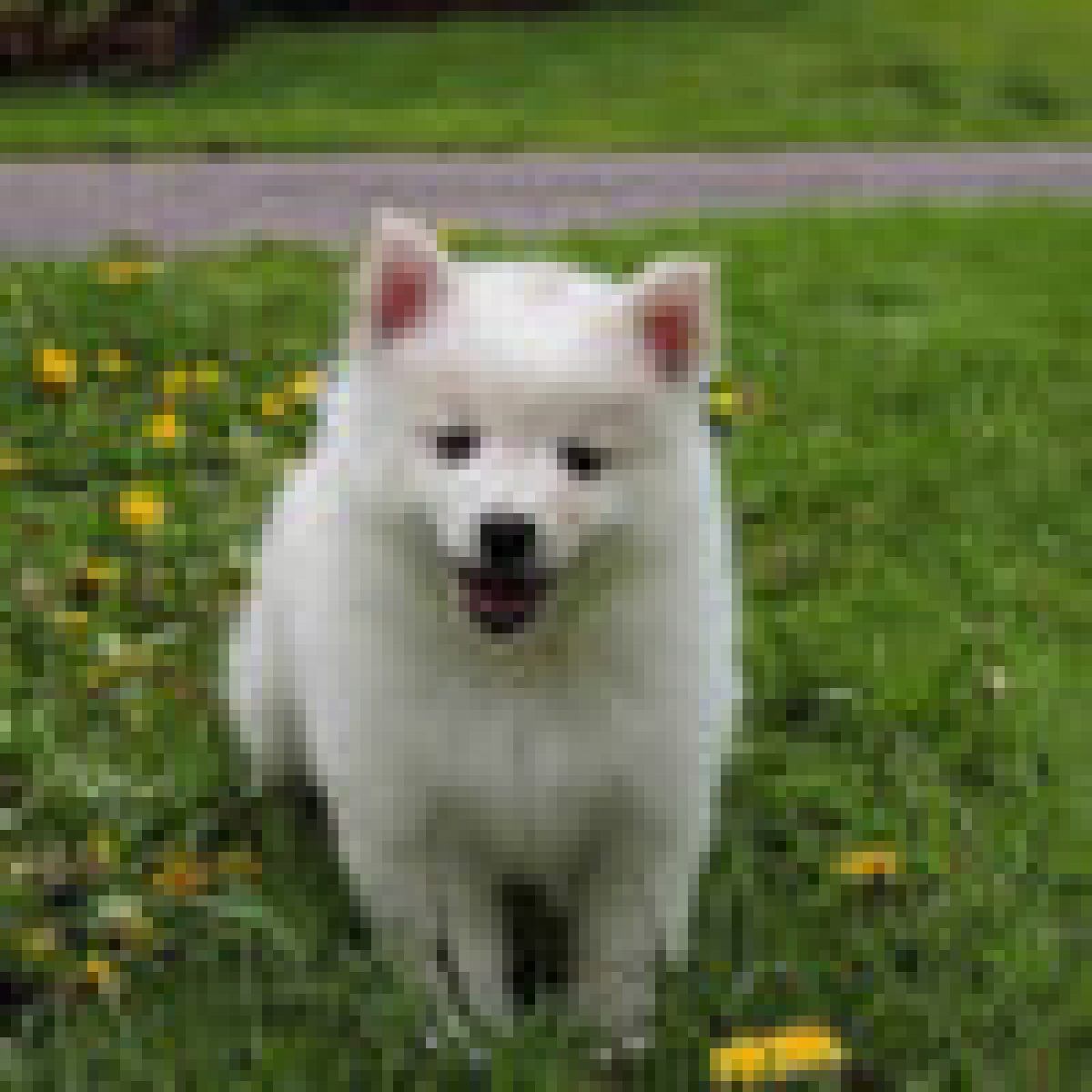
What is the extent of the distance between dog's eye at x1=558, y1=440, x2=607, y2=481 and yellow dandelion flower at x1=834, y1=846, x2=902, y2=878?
3.37ft

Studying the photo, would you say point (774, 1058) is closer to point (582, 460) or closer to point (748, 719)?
point (582, 460)

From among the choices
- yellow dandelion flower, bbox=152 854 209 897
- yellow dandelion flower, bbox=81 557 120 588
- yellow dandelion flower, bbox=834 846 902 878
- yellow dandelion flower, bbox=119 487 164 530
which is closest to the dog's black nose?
yellow dandelion flower, bbox=152 854 209 897

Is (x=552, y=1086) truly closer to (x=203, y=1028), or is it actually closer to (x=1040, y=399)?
(x=203, y=1028)

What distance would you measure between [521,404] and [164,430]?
2.72 meters

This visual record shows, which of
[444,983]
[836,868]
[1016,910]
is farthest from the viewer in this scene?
[836,868]

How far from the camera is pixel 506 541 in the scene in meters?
2.65

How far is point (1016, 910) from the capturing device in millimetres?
3283

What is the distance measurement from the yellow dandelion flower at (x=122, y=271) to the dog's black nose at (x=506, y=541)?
154 inches

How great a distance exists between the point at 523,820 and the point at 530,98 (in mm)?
11140

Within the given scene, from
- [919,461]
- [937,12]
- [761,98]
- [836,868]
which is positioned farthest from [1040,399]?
[937,12]

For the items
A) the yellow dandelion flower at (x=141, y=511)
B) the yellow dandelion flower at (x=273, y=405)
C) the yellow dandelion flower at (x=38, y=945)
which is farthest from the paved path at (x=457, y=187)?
the yellow dandelion flower at (x=38, y=945)

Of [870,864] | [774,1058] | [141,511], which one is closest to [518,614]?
[774,1058]

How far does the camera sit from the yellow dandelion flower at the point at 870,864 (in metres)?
3.43

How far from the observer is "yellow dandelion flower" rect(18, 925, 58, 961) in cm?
306
